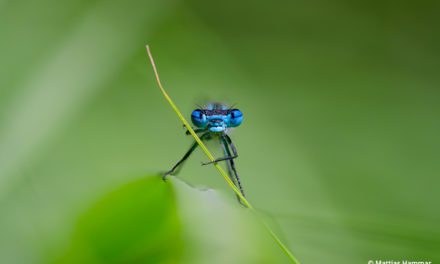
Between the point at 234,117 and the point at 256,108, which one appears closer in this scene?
the point at 234,117

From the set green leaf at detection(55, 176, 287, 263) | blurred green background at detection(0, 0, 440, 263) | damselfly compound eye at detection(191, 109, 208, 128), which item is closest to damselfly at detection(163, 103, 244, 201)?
damselfly compound eye at detection(191, 109, 208, 128)

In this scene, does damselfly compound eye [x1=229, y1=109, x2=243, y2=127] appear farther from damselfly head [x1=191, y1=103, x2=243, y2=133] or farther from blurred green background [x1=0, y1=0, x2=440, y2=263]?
blurred green background [x1=0, y1=0, x2=440, y2=263]

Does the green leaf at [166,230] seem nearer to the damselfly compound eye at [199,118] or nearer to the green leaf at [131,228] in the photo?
the green leaf at [131,228]

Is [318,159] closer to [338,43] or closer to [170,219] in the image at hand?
[338,43]

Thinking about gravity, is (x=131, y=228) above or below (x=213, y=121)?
below

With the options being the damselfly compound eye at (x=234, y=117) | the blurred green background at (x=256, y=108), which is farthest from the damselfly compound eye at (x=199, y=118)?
the blurred green background at (x=256, y=108)

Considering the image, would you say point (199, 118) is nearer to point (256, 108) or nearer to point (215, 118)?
point (215, 118)

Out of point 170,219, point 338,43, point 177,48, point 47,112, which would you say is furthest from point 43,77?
point 338,43

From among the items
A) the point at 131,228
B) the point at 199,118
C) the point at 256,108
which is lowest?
the point at 131,228

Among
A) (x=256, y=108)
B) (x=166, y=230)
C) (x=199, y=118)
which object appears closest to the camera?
(x=166, y=230)

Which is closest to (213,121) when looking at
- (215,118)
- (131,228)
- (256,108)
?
(215,118)
